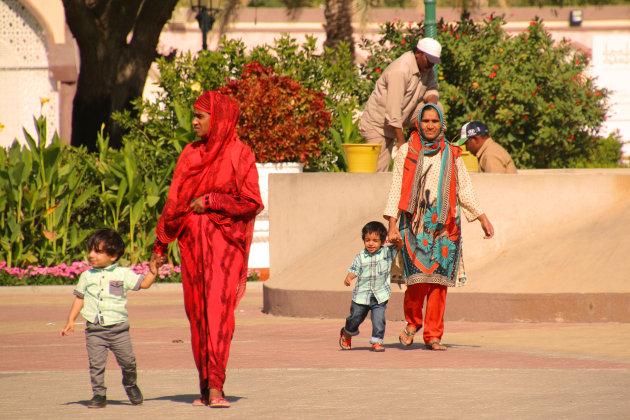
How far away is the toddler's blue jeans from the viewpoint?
27.4 feet

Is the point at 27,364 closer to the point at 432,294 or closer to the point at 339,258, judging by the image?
the point at 432,294

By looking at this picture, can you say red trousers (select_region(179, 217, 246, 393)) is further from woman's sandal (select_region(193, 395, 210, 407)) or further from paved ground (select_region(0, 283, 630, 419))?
paved ground (select_region(0, 283, 630, 419))

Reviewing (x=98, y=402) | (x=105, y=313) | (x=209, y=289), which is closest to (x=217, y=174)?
(x=209, y=289)

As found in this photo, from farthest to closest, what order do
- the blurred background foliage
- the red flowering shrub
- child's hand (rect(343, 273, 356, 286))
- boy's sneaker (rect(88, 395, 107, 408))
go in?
the blurred background foliage < the red flowering shrub < child's hand (rect(343, 273, 356, 286)) < boy's sneaker (rect(88, 395, 107, 408))

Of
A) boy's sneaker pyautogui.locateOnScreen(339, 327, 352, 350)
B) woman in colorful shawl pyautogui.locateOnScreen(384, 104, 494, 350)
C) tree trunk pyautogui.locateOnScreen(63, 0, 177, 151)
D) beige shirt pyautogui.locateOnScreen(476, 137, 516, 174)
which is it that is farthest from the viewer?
tree trunk pyautogui.locateOnScreen(63, 0, 177, 151)

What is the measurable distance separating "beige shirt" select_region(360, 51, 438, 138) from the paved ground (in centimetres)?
220

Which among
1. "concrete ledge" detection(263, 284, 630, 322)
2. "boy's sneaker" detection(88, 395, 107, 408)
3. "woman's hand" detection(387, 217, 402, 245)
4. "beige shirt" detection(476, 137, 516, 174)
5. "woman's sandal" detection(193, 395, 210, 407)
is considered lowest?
"concrete ledge" detection(263, 284, 630, 322)

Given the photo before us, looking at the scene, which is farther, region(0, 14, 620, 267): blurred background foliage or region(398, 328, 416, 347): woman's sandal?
region(0, 14, 620, 267): blurred background foliage

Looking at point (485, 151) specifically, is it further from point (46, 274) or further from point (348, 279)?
point (46, 274)

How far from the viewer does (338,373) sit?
23.7 feet

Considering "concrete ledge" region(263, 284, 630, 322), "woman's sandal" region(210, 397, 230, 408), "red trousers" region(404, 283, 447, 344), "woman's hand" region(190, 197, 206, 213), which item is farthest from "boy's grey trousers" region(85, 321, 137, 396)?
"concrete ledge" region(263, 284, 630, 322)

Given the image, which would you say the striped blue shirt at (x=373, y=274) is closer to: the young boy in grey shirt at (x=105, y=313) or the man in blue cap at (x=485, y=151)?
the young boy in grey shirt at (x=105, y=313)

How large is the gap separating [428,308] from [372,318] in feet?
1.43

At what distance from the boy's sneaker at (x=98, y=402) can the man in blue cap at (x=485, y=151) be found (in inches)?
235
